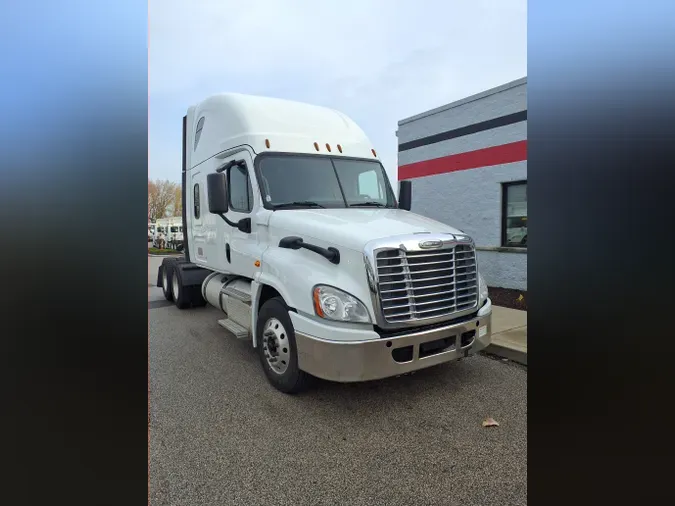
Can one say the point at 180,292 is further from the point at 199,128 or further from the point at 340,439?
the point at 340,439

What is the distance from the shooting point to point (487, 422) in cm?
333

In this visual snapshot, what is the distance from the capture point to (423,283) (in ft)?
11.9

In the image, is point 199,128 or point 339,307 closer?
point 339,307

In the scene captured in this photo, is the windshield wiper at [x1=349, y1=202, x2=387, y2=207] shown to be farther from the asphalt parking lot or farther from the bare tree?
the bare tree

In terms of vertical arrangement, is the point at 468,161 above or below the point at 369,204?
above

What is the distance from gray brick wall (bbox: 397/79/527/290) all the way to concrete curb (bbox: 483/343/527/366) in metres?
3.13

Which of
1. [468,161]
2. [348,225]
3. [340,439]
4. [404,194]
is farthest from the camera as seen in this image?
[468,161]

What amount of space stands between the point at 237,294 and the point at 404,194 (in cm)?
263

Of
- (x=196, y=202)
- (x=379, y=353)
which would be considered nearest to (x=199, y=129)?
(x=196, y=202)

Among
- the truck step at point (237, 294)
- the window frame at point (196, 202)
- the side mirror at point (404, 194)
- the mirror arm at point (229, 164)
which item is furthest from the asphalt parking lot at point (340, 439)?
the window frame at point (196, 202)

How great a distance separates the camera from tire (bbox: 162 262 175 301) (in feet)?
27.9
